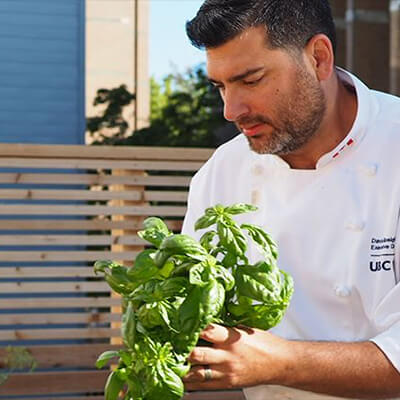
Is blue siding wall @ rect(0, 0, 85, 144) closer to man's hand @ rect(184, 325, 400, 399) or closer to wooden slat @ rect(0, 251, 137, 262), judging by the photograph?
wooden slat @ rect(0, 251, 137, 262)

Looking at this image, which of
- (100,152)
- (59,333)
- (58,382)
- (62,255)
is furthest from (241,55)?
(58,382)

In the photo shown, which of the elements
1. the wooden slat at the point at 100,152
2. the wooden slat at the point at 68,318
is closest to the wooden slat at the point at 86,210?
the wooden slat at the point at 100,152

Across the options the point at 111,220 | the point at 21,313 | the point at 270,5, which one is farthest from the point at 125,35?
the point at 270,5

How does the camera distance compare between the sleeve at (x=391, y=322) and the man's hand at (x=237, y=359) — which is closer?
the man's hand at (x=237, y=359)

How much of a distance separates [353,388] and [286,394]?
0.78 feet

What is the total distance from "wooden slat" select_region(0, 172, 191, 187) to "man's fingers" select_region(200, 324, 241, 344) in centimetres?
319

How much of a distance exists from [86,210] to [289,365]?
10.0 feet

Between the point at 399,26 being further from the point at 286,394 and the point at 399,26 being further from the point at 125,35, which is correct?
the point at 286,394

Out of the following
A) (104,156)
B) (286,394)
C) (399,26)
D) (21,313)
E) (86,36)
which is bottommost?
(21,313)

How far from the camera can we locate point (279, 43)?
6.60ft

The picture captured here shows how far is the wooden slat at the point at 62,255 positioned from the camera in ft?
15.2

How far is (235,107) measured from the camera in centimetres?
196

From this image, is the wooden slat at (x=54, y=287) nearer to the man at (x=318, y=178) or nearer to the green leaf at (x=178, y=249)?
the man at (x=318, y=178)

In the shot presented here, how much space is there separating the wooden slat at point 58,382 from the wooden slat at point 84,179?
39.3 inches
